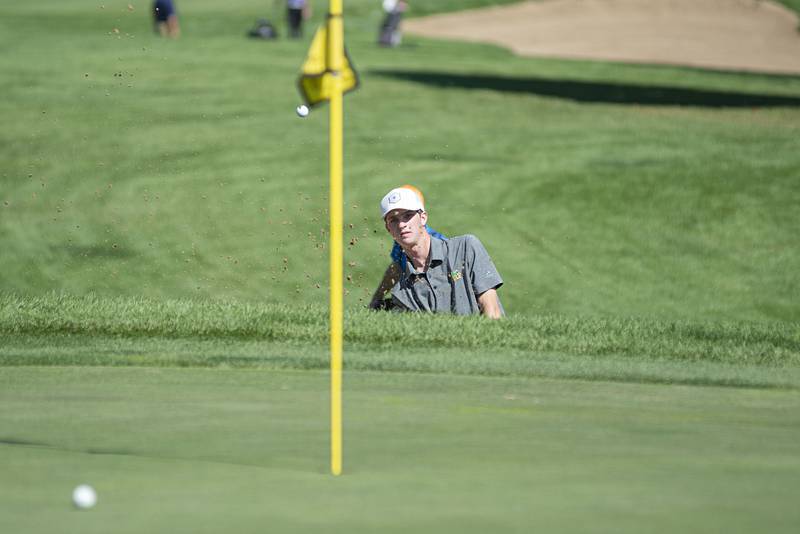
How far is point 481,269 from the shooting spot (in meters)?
9.95

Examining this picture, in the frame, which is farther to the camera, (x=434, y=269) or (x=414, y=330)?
(x=434, y=269)

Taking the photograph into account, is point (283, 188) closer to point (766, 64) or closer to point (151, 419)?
point (151, 419)

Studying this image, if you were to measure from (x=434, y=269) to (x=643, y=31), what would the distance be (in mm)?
42141

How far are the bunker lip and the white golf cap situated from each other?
3449 centimetres

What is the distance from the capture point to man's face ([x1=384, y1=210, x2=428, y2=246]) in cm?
959

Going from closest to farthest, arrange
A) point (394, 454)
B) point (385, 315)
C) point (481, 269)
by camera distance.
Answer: point (394, 454) < point (385, 315) < point (481, 269)

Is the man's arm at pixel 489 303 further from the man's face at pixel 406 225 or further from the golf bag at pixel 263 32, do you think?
the golf bag at pixel 263 32

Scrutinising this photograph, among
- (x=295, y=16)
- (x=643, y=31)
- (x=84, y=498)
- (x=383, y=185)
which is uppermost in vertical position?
(x=84, y=498)

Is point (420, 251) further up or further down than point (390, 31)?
further up

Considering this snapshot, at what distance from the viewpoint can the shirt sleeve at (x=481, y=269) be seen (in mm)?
9906

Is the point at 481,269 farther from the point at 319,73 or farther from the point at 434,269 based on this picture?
the point at 319,73

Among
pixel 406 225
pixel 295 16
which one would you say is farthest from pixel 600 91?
pixel 406 225

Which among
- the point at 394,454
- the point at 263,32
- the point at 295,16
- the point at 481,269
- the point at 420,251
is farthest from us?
the point at 295,16

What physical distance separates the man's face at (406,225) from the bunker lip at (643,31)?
113ft
